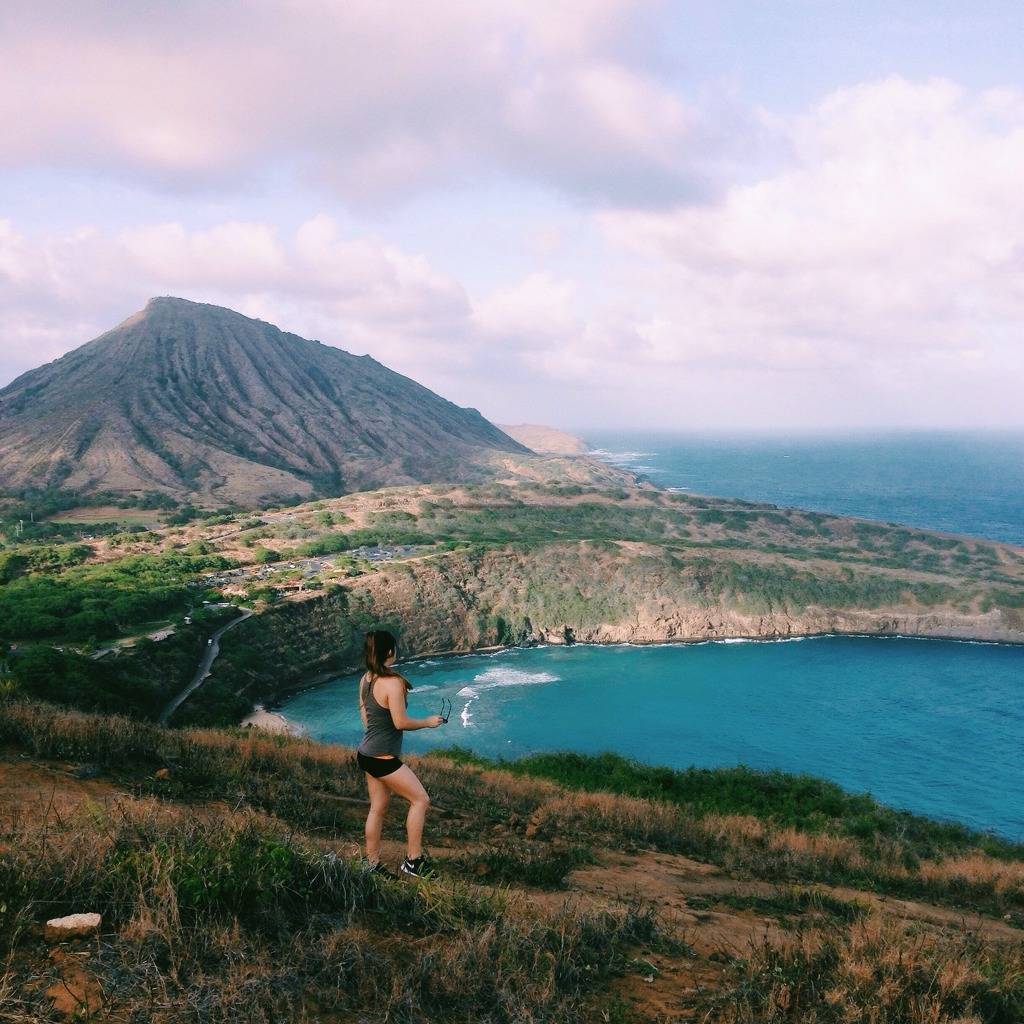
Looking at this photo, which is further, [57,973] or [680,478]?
[680,478]

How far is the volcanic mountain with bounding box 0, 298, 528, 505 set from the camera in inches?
4067

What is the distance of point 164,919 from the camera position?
3.93m

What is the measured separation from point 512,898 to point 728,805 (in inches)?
561

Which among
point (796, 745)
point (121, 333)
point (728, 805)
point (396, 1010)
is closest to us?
point (396, 1010)

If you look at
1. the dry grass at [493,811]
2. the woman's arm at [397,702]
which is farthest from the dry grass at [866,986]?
the dry grass at [493,811]

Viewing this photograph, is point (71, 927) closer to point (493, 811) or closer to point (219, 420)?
point (493, 811)

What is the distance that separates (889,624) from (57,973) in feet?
225

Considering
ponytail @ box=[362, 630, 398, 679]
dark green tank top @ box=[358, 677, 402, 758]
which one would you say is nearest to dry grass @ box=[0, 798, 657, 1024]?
dark green tank top @ box=[358, 677, 402, 758]

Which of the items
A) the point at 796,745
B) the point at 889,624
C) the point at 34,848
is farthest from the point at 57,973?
the point at 889,624

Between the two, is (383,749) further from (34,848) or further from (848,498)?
(848,498)

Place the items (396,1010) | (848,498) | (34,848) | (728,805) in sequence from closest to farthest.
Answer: (396,1010) < (34,848) < (728,805) < (848,498)

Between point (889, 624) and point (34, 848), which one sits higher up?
point (34, 848)

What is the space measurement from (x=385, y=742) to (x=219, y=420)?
458 ft

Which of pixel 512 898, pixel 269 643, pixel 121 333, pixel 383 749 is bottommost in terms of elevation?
pixel 269 643
